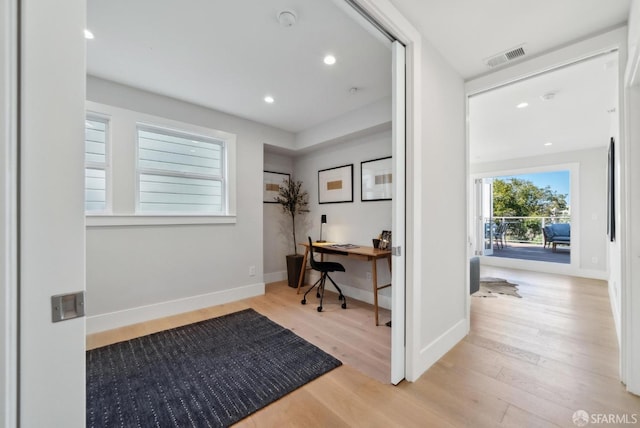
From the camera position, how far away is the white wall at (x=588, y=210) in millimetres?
4707

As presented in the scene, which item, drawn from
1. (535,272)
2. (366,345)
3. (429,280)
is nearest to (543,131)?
(535,272)

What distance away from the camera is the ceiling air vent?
2.04 m

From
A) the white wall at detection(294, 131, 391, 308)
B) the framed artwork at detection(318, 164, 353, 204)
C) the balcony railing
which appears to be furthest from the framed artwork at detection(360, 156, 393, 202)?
the balcony railing

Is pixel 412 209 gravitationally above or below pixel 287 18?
below

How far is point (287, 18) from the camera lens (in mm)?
1792

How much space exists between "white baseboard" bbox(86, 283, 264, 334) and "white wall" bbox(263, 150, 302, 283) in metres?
0.64

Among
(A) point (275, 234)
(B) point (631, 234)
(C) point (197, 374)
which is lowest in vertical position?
(C) point (197, 374)

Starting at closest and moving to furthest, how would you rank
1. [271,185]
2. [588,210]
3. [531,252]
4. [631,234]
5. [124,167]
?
[631,234]
[124,167]
[271,185]
[588,210]
[531,252]

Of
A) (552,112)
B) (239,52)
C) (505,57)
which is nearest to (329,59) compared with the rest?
(239,52)

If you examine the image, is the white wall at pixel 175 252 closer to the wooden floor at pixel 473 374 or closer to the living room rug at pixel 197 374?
the wooden floor at pixel 473 374

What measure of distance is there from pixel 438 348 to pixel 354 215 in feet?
6.68

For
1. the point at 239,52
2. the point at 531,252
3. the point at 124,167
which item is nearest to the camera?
the point at 239,52

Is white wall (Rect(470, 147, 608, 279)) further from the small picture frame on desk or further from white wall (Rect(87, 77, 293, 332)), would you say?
white wall (Rect(87, 77, 293, 332))

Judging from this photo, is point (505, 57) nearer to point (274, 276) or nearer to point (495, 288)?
point (495, 288)
